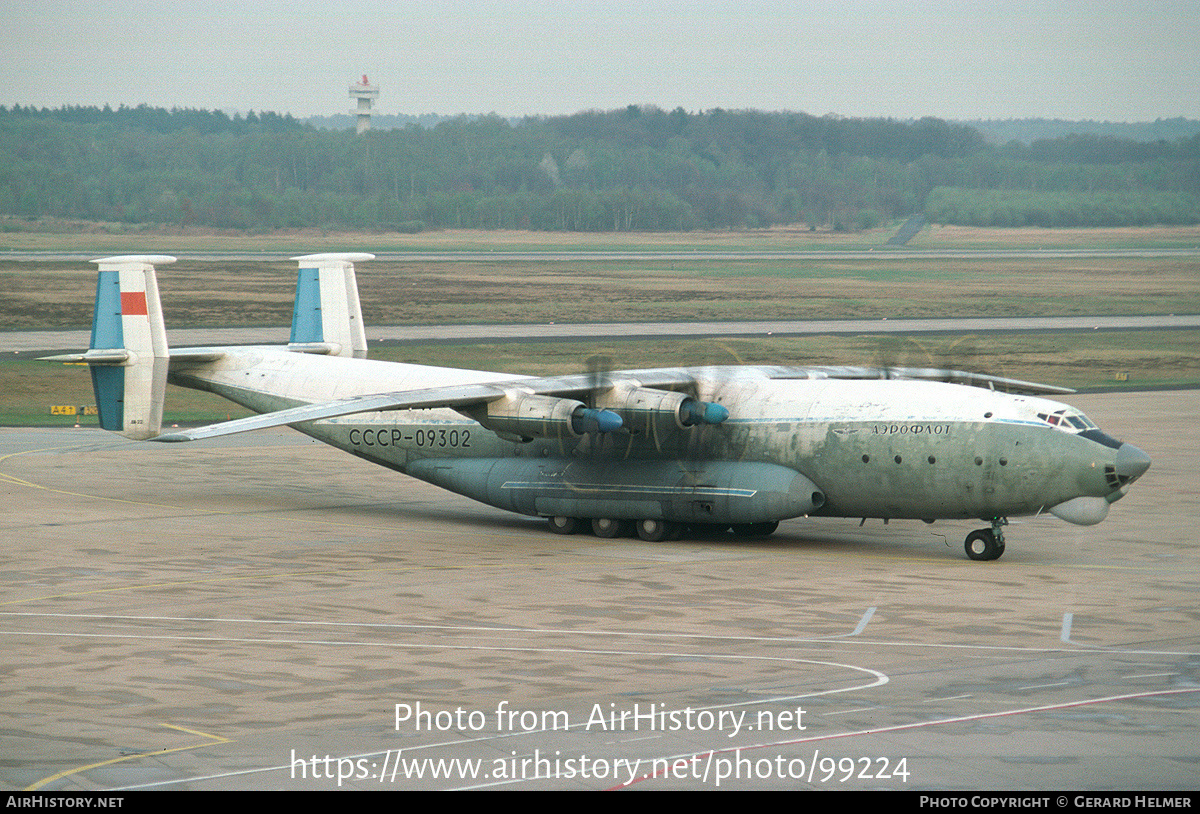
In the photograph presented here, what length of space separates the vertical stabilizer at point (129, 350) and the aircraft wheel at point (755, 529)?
14.1 metres

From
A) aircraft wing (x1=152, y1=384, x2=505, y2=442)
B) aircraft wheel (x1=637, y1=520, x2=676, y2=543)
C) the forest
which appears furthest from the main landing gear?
the forest

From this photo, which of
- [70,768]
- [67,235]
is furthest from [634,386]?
[67,235]

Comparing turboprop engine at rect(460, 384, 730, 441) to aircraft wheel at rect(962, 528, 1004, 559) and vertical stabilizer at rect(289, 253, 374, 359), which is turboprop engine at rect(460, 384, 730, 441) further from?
vertical stabilizer at rect(289, 253, 374, 359)

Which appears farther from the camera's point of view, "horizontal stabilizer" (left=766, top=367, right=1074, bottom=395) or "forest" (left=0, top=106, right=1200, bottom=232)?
"forest" (left=0, top=106, right=1200, bottom=232)

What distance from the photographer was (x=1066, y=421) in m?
28.3

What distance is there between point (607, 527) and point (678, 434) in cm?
283

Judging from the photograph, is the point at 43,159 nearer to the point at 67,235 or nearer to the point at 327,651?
the point at 67,235

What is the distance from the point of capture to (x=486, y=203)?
171500 mm

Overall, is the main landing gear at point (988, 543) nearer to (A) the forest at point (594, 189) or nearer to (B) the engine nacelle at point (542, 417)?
(B) the engine nacelle at point (542, 417)

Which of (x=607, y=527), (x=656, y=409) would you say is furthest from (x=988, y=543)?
(x=607, y=527)

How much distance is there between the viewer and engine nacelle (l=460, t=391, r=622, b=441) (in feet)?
95.4

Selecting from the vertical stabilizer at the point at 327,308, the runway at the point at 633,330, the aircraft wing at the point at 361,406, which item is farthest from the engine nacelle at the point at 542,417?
the runway at the point at 633,330

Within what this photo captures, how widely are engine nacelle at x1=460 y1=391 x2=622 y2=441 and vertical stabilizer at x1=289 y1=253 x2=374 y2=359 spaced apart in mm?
9654
